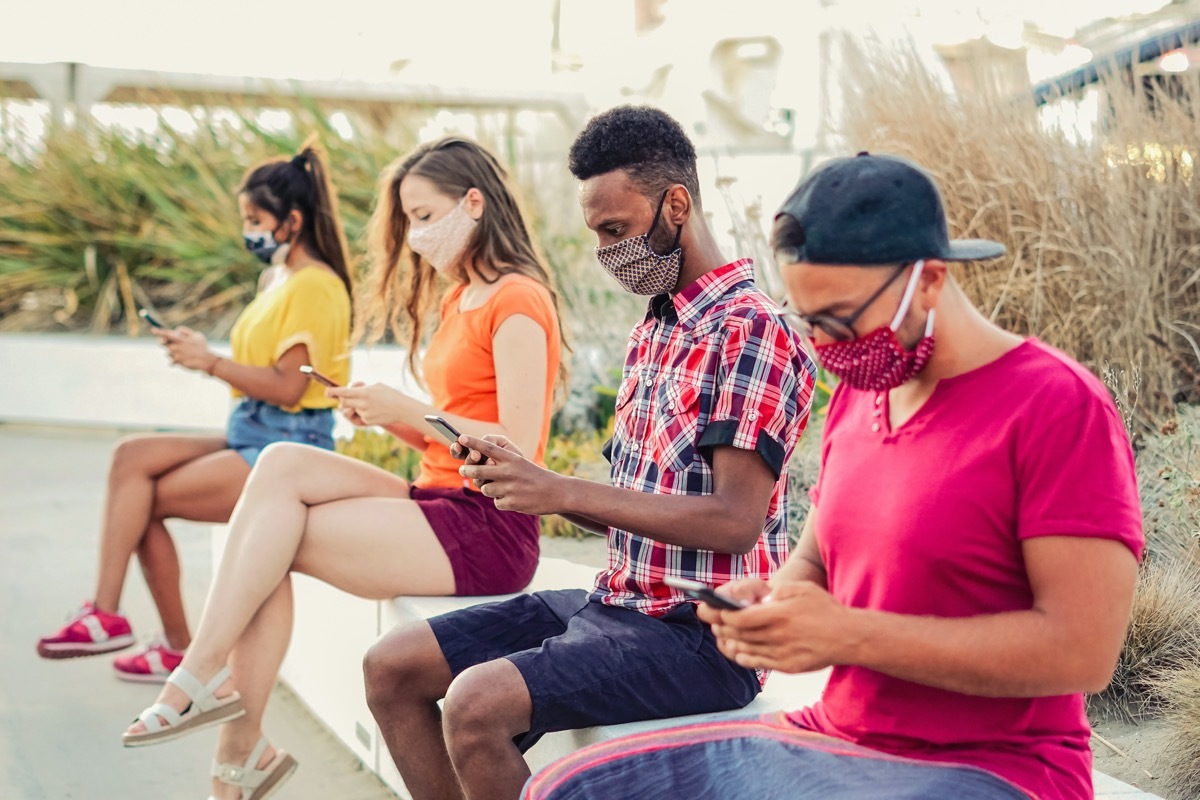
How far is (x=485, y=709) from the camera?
2.35 metres

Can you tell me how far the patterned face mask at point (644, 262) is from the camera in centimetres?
254

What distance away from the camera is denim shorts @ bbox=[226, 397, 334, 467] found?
4.45m

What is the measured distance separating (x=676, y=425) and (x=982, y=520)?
80 centimetres

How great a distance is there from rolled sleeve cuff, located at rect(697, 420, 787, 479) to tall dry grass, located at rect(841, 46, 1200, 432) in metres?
2.37

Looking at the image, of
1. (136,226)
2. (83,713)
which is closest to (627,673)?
(83,713)

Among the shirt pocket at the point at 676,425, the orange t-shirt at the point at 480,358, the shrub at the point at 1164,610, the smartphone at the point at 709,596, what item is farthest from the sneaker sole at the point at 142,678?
the smartphone at the point at 709,596

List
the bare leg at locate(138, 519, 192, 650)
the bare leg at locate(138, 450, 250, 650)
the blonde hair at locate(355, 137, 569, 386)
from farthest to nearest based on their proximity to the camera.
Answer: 1. the bare leg at locate(138, 519, 192, 650)
2. the bare leg at locate(138, 450, 250, 650)
3. the blonde hair at locate(355, 137, 569, 386)

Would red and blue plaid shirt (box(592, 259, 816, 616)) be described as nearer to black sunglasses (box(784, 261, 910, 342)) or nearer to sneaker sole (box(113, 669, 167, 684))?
black sunglasses (box(784, 261, 910, 342))

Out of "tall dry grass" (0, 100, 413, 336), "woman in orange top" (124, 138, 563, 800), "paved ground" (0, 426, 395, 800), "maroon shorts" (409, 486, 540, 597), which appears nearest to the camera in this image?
"woman in orange top" (124, 138, 563, 800)

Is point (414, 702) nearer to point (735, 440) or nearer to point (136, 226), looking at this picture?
point (735, 440)

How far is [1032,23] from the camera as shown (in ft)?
21.9

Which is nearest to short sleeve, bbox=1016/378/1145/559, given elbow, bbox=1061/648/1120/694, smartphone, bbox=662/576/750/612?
elbow, bbox=1061/648/1120/694

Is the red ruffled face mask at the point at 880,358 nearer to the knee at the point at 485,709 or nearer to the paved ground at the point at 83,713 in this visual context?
the knee at the point at 485,709

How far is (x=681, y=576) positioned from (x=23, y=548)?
4572 millimetres
